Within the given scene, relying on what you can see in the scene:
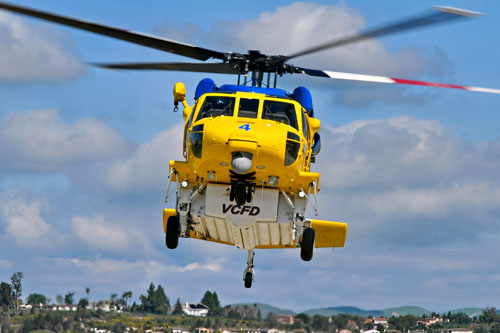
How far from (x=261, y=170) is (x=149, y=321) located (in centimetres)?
4544

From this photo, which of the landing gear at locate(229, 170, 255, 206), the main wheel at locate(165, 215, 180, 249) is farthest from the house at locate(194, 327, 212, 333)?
the landing gear at locate(229, 170, 255, 206)

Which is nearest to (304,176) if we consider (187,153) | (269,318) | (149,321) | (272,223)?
(272,223)

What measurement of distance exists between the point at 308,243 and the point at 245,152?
3.59 m

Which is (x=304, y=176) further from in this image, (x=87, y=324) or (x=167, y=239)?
(x=87, y=324)

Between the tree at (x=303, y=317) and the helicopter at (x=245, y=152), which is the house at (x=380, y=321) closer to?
the tree at (x=303, y=317)

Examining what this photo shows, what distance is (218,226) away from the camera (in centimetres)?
2325

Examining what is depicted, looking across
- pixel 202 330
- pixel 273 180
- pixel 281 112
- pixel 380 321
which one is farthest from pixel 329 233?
pixel 202 330

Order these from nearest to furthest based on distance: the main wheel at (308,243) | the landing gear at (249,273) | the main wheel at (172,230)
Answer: the main wheel at (308,243) < the main wheel at (172,230) < the landing gear at (249,273)

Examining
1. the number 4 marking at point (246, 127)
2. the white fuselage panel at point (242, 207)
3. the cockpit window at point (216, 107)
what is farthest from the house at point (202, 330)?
the number 4 marking at point (246, 127)

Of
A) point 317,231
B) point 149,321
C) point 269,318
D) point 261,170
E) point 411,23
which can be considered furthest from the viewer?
point 149,321

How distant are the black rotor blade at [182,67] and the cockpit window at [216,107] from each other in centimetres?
208

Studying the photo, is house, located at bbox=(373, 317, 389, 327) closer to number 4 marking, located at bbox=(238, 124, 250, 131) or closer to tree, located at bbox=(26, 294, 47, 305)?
tree, located at bbox=(26, 294, 47, 305)

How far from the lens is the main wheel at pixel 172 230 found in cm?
2314

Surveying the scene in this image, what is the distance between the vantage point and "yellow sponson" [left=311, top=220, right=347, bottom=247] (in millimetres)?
25141
